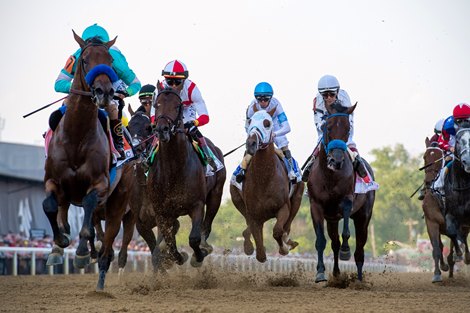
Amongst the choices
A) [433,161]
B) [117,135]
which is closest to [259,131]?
[117,135]

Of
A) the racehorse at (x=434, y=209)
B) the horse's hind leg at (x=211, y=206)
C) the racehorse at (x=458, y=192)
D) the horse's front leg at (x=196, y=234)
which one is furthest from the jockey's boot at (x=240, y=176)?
the racehorse at (x=434, y=209)

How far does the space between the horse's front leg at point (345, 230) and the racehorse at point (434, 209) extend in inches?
123

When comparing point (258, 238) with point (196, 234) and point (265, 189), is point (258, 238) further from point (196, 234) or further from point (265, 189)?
point (196, 234)

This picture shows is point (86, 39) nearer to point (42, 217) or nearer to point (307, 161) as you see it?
point (307, 161)

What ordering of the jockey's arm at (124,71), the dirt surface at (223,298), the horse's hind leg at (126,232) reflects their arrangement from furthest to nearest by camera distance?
the horse's hind leg at (126,232) < the jockey's arm at (124,71) < the dirt surface at (223,298)

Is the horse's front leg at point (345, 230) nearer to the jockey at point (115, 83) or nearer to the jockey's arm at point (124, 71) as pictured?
the jockey at point (115, 83)

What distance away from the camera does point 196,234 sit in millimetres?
11812

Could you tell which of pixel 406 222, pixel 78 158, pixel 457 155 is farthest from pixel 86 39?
pixel 406 222

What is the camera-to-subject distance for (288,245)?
1412 cm

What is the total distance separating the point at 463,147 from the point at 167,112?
183 inches

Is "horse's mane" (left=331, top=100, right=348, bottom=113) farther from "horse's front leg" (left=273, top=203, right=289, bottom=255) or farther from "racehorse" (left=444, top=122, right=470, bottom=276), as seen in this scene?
"racehorse" (left=444, top=122, right=470, bottom=276)

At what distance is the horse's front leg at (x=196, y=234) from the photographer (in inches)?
466

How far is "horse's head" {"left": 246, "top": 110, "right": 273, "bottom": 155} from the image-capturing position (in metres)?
12.6

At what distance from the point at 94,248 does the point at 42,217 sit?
18.9m
